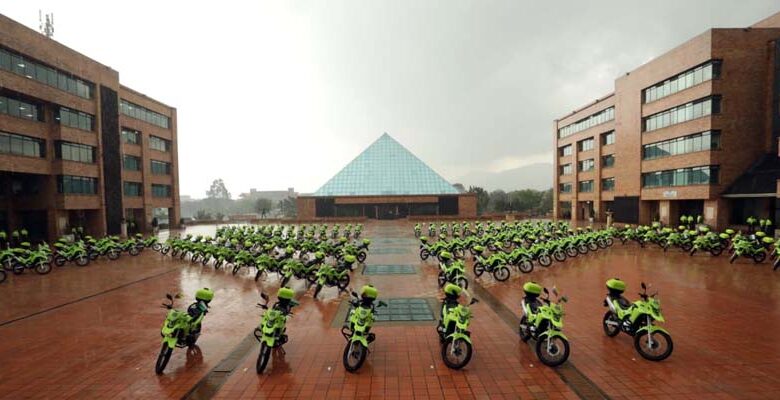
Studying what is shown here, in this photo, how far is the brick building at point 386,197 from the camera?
48.7 meters

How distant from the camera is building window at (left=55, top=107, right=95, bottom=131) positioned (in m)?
24.8

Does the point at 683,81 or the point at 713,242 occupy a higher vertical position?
the point at 683,81

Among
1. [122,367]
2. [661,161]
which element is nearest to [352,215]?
[661,161]

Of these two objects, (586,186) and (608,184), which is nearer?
(608,184)

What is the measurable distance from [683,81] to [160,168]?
50.5 meters

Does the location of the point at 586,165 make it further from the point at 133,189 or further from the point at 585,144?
the point at 133,189

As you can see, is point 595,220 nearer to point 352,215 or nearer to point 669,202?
point 669,202

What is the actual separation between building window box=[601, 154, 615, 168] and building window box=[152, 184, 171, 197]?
50.1 m

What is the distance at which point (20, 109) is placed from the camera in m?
22.8

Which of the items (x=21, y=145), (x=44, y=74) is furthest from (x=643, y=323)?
(x=44, y=74)

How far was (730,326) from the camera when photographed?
7.60 m

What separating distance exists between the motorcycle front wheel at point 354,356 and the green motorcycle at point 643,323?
15.9ft

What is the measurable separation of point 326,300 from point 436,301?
10.3ft

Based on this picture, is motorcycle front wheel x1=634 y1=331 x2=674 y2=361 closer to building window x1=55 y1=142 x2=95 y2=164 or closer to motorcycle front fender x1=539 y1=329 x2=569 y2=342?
motorcycle front fender x1=539 y1=329 x2=569 y2=342
